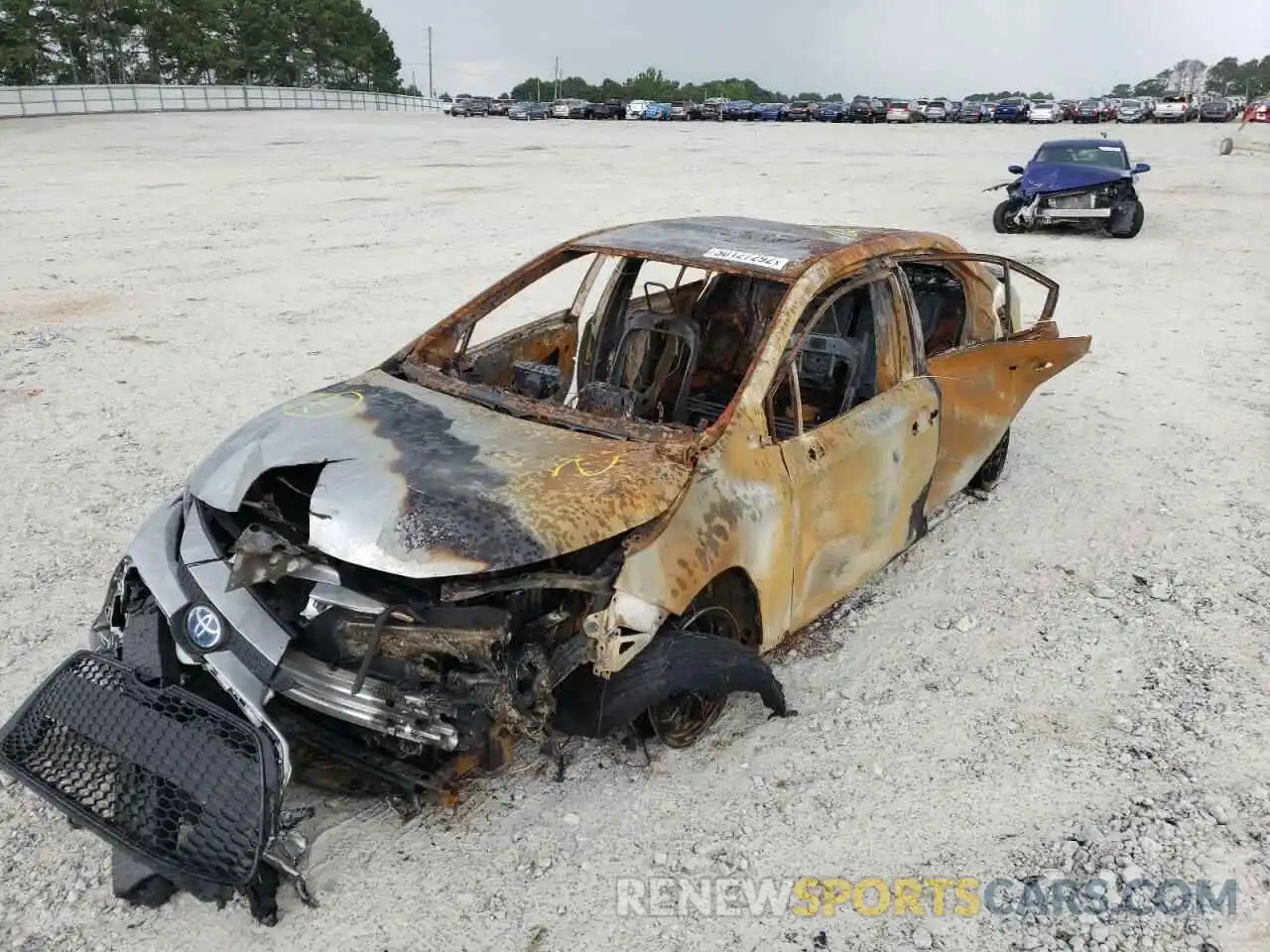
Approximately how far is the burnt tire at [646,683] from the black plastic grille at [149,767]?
0.95m

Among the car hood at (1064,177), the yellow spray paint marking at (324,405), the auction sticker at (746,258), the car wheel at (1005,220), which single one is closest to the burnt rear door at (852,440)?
the auction sticker at (746,258)

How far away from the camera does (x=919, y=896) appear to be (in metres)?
2.97

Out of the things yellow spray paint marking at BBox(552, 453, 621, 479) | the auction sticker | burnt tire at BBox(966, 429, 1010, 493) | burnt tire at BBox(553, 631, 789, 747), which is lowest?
burnt tire at BBox(966, 429, 1010, 493)

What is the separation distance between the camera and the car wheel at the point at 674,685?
123 inches

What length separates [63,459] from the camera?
5961mm

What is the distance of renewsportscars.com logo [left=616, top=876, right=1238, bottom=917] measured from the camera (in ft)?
9.55

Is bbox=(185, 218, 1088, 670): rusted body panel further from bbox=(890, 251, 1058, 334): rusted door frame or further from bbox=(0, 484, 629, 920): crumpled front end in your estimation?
bbox=(0, 484, 629, 920): crumpled front end

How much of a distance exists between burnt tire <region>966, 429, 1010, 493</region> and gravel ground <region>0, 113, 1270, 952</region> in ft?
0.46

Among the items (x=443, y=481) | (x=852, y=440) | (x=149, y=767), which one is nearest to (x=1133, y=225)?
(x=852, y=440)

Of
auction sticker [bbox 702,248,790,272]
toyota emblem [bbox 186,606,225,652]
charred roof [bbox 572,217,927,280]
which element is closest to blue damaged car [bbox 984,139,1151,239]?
charred roof [bbox 572,217,927,280]

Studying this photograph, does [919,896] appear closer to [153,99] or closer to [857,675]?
[857,675]

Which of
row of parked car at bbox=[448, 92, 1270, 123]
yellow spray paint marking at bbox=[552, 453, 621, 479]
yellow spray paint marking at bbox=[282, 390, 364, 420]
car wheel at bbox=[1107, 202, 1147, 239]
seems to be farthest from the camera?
row of parked car at bbox=[448, 92, 1270, 123]

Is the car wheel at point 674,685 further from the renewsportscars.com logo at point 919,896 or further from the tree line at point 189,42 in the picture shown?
Result: the tree line at point 189,42

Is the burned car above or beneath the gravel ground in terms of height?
above
